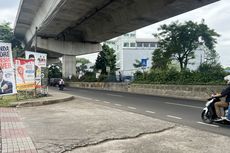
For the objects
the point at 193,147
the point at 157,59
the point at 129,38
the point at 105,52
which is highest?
the point at 129,38

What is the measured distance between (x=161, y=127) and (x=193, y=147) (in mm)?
2065

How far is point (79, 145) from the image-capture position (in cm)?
539

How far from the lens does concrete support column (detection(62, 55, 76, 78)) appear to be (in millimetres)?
43594

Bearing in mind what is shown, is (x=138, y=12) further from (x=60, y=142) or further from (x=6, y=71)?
(x=60, y=142)

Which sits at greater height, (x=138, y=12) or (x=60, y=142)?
(x=138, y=12)

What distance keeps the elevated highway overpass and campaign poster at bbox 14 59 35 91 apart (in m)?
8.18

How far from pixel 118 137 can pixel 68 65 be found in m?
39.5

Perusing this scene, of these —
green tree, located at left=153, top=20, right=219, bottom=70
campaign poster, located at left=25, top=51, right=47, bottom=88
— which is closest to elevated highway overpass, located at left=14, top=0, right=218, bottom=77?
green tree, located at left=153, top=20, right=219, bottom=70

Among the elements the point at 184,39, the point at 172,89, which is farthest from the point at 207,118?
the point at 184,39

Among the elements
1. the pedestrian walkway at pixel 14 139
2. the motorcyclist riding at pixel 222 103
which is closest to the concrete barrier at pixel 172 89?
the motorcyclist riding at pixel 222 103

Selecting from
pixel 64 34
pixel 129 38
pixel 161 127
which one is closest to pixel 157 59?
pixel 64 34

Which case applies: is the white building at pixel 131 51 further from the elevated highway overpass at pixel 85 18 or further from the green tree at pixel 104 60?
the elevated highway overpass at pixel 85 18

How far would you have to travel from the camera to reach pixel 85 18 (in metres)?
29.1

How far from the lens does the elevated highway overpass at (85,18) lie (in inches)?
846
